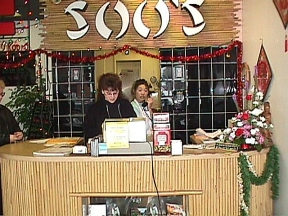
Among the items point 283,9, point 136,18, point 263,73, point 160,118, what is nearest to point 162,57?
point 136,18

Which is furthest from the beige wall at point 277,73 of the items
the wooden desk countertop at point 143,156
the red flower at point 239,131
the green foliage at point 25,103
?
the green foliage at point 25,103

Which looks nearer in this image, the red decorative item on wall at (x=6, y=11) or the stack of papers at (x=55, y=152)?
the stack of papers at (x=55, y=152)

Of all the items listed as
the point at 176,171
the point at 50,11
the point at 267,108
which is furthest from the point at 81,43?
the point at 176,171

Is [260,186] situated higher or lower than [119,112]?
lower

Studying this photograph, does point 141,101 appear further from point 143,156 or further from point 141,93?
point 143,156

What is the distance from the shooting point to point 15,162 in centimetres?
366

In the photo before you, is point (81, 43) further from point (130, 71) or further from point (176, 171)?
point (176, 171)

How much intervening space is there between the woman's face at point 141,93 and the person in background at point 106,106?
58 cm

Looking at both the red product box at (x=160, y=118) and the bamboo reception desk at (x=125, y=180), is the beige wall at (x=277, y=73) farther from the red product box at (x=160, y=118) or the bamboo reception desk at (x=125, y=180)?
the red product box at (x=160, y=118)

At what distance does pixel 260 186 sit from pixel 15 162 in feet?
6.34

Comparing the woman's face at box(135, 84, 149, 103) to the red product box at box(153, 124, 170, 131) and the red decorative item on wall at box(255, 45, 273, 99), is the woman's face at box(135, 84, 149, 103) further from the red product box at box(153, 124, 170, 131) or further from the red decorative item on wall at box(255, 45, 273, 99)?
the red product box at box(153, 124, 170, 131)

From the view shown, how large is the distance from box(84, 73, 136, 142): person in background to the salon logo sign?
7.29 feet

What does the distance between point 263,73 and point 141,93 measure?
126 centimetres

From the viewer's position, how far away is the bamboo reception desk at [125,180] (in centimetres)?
355
